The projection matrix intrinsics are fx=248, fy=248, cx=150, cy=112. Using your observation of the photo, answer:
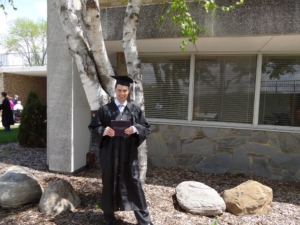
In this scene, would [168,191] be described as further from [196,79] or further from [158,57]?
[158,57]

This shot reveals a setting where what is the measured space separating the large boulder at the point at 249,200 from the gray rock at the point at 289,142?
1691 mm

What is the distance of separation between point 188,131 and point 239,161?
1.22 meters

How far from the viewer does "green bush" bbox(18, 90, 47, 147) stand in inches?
270

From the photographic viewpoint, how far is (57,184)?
3.53m

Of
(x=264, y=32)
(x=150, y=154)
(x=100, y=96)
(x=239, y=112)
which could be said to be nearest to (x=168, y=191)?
(x=150, y=154)

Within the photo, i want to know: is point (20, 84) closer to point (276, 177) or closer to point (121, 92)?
point (121, 92)

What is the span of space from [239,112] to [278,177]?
151 cm

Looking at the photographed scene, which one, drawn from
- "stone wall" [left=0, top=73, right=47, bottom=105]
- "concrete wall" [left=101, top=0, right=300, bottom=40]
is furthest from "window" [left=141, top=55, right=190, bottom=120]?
"stone wall" [left=0, top=73, right=47, bottom=105]

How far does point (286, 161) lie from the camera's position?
495cm

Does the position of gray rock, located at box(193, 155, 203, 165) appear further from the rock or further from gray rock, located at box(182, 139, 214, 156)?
the rock

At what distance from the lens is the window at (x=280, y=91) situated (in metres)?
5.07

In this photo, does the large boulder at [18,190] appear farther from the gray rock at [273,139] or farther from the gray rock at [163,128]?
the gray rock at [273,139]

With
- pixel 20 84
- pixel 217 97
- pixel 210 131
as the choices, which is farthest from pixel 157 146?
pixel 20 84

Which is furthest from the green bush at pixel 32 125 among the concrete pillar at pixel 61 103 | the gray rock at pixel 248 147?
the gray rock at pixel 248 147
